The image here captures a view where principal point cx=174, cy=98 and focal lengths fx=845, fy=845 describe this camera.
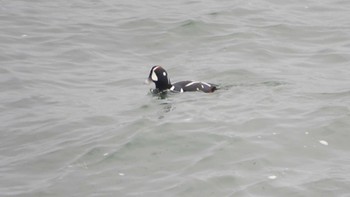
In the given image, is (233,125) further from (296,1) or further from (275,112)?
(296,1)

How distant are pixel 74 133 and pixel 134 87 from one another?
7.95 ft

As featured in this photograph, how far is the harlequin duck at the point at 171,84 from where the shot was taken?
41.0 feet

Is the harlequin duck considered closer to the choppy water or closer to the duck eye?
the duck eye

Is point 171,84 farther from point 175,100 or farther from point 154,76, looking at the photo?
point 175,100

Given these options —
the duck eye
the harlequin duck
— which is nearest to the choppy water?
the harlequin duck

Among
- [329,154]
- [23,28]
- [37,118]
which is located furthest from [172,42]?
[329,154]

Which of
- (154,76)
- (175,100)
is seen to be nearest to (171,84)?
(154,76)

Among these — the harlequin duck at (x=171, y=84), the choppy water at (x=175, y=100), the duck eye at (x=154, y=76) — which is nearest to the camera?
the choppy water at (x=175, y=100)

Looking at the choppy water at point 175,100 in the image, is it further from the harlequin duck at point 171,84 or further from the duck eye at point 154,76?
the duck eye at point 154,76

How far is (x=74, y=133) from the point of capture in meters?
11.4

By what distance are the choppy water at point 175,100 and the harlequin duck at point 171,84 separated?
0.14m

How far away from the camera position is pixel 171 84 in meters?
12.9

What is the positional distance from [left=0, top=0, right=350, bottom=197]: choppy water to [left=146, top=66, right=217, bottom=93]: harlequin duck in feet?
0.45

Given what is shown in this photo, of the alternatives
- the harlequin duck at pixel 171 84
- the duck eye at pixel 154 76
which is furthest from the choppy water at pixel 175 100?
the duck eye at pixel 154 76
